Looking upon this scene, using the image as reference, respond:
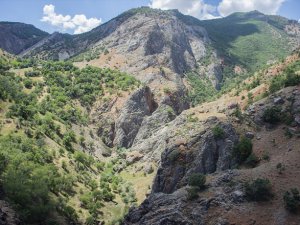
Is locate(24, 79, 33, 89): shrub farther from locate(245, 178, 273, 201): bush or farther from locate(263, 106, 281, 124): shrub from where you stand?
locate(245, 178, 273, 201): bush

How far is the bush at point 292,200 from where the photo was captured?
143 feet

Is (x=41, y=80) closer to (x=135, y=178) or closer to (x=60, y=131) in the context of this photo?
(x=60, y=131)

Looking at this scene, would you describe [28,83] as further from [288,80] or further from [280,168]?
[280,168]

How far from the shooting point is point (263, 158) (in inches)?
2197

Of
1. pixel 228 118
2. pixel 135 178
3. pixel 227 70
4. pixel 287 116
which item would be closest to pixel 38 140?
pixel 135 178

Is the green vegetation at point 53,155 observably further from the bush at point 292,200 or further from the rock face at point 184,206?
the bush at point 292,200

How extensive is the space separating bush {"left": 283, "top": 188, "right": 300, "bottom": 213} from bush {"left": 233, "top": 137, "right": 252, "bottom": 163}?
13782 mm

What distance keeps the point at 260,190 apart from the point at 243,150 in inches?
498

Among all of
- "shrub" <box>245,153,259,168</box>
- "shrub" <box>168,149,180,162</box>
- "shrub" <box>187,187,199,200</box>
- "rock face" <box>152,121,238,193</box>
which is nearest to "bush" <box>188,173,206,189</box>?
"shrub" <box>187,187,199,200</box>

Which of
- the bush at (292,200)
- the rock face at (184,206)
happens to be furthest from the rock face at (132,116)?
the bush at (292,200)

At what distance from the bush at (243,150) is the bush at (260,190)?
11007mm

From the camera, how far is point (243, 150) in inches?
2311

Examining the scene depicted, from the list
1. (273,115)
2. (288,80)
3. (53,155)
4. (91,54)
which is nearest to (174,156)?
(273,115)

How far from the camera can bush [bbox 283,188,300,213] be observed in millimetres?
43531
